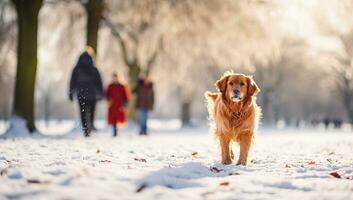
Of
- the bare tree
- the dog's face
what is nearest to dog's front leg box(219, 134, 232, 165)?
the dog's face

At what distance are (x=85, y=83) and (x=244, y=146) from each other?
22.8 feet

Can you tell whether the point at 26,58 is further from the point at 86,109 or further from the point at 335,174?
the point at 335,174

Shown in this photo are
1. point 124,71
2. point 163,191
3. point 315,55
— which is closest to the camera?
point 163,191

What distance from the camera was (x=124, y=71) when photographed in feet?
101

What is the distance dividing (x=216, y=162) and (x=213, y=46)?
41.9 ft

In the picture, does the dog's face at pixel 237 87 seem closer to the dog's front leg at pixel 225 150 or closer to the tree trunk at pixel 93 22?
the dog's front leg at pixel 225 150

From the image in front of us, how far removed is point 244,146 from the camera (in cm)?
812

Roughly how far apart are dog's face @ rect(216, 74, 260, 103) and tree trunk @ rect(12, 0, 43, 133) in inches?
352

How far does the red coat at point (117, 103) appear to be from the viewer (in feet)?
53.1

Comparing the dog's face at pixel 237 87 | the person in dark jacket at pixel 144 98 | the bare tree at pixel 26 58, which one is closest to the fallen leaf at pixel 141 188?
the dog's face at pixel 237 87

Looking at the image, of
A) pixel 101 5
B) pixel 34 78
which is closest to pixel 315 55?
pixel 101 5

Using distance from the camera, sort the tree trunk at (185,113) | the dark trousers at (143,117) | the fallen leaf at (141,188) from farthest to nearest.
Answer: the tree trunk at (185,113)
the dark trousers at (143,117)
the fallen leaf at (141,188)

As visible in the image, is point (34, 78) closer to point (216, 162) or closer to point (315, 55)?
point (216, 162)

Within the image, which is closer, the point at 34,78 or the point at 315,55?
the point at 34,78
